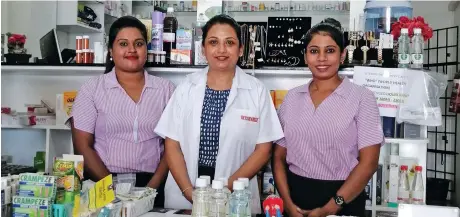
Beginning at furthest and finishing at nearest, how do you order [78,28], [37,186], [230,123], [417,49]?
[78,28] → [417,49] → [230,123] → [37,186]

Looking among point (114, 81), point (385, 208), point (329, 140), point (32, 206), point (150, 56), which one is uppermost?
point (150, 56)

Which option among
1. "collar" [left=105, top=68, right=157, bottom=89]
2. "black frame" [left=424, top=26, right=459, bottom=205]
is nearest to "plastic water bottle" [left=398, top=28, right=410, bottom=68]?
"collar" [left=105, top=68, right=157, bottom=89]

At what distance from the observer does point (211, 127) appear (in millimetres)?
2426

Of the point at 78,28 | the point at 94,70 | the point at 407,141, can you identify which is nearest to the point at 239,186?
the point at 407,141

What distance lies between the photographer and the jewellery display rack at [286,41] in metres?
2.98

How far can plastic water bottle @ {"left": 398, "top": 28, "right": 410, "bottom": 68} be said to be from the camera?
2.85 m

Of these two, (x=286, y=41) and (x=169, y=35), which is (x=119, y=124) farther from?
(x=286, y=41)

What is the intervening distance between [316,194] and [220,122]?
58 centimetres

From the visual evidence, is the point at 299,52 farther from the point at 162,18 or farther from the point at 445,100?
the point at 445,100

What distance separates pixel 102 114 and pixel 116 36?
433 mm

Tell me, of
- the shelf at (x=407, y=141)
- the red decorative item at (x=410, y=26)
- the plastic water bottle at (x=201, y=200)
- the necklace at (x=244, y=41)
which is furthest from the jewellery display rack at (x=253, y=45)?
the plastic water bottle at (x=201, y=200)

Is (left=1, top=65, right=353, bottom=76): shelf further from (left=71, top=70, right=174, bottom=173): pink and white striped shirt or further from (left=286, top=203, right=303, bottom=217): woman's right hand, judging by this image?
(left=286, top=203, right=303, bottom=217): woman's right hand

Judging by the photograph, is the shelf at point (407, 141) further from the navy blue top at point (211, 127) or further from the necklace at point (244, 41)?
the navy blue top at point (211, 127)

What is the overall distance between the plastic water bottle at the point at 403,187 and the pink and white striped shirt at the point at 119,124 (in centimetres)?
153
